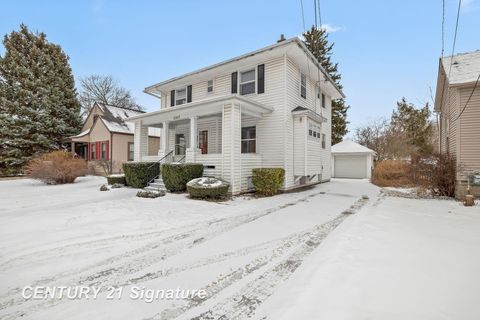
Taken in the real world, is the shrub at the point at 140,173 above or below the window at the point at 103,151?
below

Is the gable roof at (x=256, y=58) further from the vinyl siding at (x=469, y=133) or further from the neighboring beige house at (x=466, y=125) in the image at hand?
the vinyl siding at (x=469, y=133)

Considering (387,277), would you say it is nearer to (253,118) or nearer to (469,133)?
(253,118)

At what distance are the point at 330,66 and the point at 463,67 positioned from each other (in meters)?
18.4

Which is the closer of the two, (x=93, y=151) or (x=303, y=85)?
(x=303, y=85)

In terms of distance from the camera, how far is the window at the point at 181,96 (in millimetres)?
14711

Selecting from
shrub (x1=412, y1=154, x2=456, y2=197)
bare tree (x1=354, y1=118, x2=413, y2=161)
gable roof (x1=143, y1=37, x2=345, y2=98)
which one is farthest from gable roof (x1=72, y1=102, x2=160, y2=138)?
bare tree (x1=354, y1=118, x2=413, y2=161)

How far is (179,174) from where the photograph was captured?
32.6ft

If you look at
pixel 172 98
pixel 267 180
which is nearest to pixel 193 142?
pixel 267 180

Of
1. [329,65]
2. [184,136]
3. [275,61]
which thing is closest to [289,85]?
[275,61]

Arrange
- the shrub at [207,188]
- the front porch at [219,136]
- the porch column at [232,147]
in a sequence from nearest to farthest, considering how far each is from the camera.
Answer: the shrub at [207,188] < the porch column at [232,147] < the front porch at [219,136]

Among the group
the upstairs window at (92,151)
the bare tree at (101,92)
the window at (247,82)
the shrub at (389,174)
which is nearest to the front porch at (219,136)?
the window at (247,82)

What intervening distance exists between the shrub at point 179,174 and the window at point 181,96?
6.08 metres

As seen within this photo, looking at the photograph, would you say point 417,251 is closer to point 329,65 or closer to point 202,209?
point 202,209

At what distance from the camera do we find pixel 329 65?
27094 millimetres
